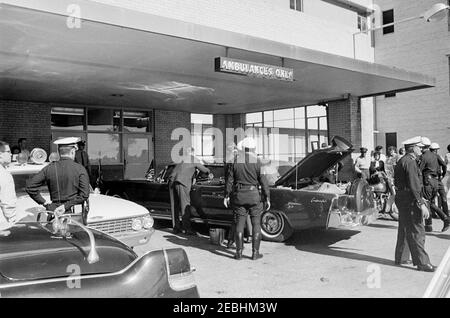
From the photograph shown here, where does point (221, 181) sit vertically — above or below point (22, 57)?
below

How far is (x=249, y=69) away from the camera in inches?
329

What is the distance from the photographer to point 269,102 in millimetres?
16484

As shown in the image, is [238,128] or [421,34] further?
[421,34]

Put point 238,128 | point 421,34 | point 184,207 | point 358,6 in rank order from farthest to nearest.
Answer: point 421,34
point 358,6
point 238,128
point 184,207

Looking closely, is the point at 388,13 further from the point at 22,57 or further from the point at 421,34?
the point at 22,57

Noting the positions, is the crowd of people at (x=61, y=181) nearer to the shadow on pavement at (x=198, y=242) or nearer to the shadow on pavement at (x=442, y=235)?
the shadow on pavement at (x=198, y=242)

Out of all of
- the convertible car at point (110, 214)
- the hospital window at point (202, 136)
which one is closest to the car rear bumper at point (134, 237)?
the convertible car at point (110, 214)

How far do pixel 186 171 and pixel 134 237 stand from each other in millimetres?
2585

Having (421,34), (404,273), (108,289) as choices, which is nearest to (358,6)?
(421,34)

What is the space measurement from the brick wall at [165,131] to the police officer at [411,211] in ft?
41.2

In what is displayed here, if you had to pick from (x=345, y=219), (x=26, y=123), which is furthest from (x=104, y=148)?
(x=345, y=219)

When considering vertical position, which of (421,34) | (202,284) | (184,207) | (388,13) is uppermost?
(388,13)

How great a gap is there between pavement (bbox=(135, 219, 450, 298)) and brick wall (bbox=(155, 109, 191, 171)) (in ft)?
30.4

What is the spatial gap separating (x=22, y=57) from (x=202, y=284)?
20.8ft
